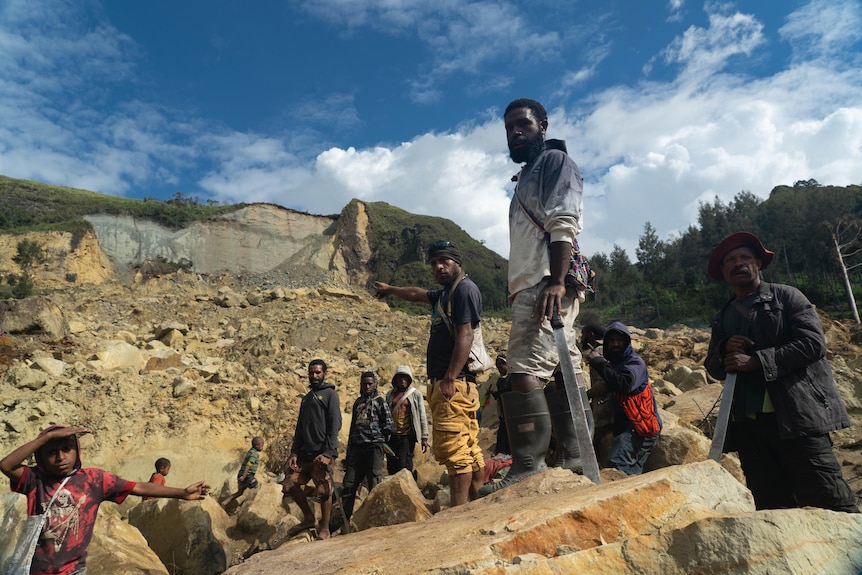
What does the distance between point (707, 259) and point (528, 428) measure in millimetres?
34952

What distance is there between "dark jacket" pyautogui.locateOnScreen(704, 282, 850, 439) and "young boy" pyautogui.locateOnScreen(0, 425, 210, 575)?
303cm

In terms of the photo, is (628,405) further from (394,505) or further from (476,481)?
(394,505)

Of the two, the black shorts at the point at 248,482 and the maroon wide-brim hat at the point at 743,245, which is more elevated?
the maroon wide-brim hat at the point at 743,245

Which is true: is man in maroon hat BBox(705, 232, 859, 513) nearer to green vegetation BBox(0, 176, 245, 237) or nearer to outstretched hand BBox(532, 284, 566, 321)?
outstretched hand BBox(532, 284, 566, 321)

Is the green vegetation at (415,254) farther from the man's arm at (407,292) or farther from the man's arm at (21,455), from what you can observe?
the man's arm at (21,455)

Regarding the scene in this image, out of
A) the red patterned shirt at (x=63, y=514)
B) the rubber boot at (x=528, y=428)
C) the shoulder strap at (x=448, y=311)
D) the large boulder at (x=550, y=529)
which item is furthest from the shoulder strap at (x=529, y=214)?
the red patterned shirt at (x=63, y=514)

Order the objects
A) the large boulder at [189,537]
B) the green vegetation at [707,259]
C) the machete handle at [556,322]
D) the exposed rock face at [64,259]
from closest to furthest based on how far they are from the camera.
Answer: the machete handle at [556,322]
the large boulder at [189,537]
the exposed rock face at [64,259]
the green vegetation at [707,259]

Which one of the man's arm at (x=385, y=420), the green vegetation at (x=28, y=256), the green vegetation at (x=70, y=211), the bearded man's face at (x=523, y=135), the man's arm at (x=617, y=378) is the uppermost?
the green vegetation at (x=70, y=211)

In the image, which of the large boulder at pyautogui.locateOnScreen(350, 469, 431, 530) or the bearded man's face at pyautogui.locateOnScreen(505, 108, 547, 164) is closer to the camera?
the bearded man's face at pyautogui.locateOnScreen(505, 108, 547, 164)

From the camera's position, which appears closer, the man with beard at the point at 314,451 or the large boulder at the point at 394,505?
the large boulder at the point at 394,505

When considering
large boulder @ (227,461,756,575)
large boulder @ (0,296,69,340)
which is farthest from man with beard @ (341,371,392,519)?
large boulder @ (0,296,69,340)

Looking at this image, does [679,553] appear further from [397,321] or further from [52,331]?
[397,321]

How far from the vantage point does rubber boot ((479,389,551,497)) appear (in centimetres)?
238

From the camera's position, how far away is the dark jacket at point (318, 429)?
4.50m
